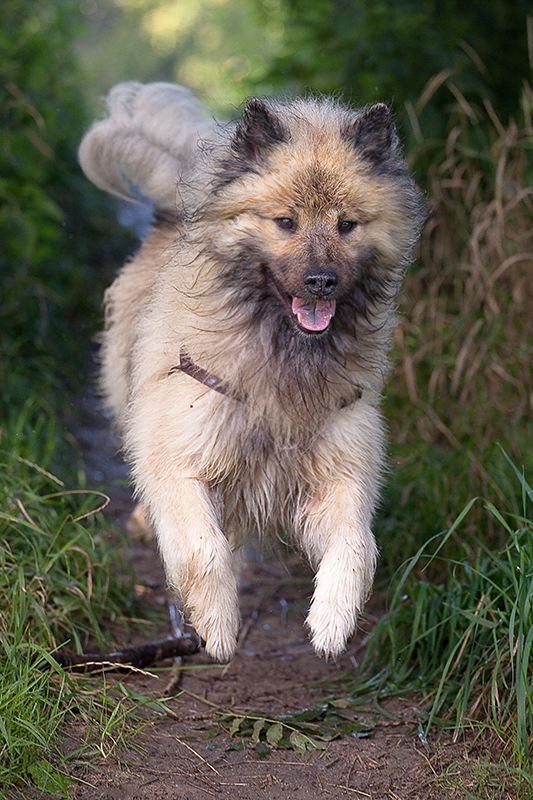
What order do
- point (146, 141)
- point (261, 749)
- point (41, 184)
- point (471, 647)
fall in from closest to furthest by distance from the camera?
point (261, 749) < point (471, 647) < point (146, 141) < point (41, 184)

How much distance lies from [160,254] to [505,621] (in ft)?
6.80

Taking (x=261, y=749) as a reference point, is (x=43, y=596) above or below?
above

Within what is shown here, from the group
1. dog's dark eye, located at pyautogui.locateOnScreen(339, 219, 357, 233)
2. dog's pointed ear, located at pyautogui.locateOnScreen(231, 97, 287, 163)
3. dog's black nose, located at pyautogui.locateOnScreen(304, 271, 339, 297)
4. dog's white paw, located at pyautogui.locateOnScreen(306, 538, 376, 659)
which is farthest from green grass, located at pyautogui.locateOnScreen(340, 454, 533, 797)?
dog's pointed ear, located at pyautogui.locateOnScreen(231, 97, 287, 163)

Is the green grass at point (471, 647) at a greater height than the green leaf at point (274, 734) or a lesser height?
greater

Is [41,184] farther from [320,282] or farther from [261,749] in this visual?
[261,749]

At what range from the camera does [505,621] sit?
3166 millimetres

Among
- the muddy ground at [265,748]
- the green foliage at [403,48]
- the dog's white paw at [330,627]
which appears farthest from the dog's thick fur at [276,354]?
the green foliage at [403,48]

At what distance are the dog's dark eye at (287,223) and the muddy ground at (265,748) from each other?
1.35 m

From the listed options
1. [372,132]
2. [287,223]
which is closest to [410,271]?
[372,132]

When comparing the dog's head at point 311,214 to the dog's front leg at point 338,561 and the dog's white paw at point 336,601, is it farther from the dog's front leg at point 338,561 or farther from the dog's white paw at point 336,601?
the dog's white paw at point 336,601

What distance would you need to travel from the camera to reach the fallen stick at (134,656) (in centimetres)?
323

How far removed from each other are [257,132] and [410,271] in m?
2.82

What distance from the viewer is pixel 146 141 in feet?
14.2

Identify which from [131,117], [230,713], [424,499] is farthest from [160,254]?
[230,713]
